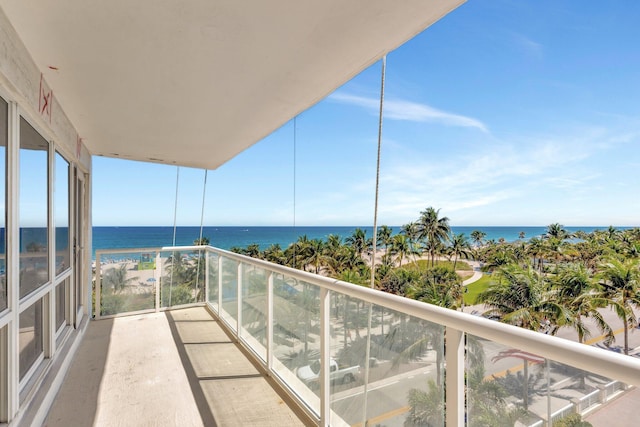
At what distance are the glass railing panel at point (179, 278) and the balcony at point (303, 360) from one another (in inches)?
1.2

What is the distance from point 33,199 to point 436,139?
152 feet

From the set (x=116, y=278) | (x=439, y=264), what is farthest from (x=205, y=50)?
(x=439, y=264)

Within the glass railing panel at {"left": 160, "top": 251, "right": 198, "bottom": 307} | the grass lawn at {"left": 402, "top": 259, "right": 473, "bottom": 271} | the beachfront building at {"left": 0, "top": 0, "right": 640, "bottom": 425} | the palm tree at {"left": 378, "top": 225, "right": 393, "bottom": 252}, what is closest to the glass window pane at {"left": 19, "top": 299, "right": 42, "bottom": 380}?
the beachfront building at {"left": 0, "top": 0, "right": 640, "bottom": 425}

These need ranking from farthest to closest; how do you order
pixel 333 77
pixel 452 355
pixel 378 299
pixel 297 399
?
pixel 297 399
pixel 333 77
pixel 378 299
pixel 452 355

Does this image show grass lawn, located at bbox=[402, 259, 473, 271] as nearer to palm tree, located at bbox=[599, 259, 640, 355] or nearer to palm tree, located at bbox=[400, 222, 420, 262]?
palm tree, located at bbox=[400, 222, 420, 262]

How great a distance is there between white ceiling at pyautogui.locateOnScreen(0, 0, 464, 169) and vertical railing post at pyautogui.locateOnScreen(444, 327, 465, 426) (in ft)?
4.48

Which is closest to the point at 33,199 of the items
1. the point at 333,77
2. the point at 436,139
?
the point at 333,77

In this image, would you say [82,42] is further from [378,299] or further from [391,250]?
[391,250]

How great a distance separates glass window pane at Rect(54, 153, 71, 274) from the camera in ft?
9.05

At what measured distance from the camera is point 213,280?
4488mm

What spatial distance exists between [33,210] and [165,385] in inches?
62.5

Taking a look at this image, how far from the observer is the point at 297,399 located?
222cm

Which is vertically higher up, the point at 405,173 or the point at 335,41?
the point at 405,173

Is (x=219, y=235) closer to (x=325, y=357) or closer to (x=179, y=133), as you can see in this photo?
(x=179, y=133)
